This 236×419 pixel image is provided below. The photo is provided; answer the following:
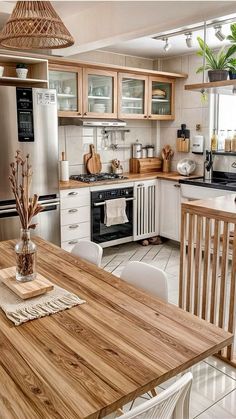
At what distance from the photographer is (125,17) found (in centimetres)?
298

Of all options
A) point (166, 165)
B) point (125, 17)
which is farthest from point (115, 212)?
A: point (125, 17)

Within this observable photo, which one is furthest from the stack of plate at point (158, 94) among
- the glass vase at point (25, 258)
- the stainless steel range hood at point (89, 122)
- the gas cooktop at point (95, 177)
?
the glass vase at point (25, 258)

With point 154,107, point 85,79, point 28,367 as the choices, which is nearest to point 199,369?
point 28,367

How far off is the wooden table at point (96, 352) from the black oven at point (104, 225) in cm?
251

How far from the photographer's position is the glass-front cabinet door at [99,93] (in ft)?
13.9

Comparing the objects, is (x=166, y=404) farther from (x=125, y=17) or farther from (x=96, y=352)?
(x=125, y=17)

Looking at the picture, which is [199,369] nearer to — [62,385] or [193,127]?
[62,385]

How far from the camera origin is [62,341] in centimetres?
129

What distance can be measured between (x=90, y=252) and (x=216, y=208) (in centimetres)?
88

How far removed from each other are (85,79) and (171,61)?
1608 millimetres

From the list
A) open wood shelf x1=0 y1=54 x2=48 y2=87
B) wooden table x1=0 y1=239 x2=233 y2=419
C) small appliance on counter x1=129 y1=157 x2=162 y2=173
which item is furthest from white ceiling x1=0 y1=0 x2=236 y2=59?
wooden table x1=0 y1=239 x2=233 y2=419

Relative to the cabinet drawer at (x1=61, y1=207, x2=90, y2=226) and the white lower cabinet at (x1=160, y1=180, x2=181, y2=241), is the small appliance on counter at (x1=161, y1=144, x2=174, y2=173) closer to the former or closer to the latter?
the white lower cabinet at (x1=160, y1=180, x2=181, y2=241)

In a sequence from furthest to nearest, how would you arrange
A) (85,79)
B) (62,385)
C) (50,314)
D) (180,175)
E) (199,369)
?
(180,175)
(85,79)
(199,369)
(50,314)
(62,385)

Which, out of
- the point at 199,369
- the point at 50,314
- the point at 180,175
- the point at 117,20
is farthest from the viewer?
the point at 180,175
